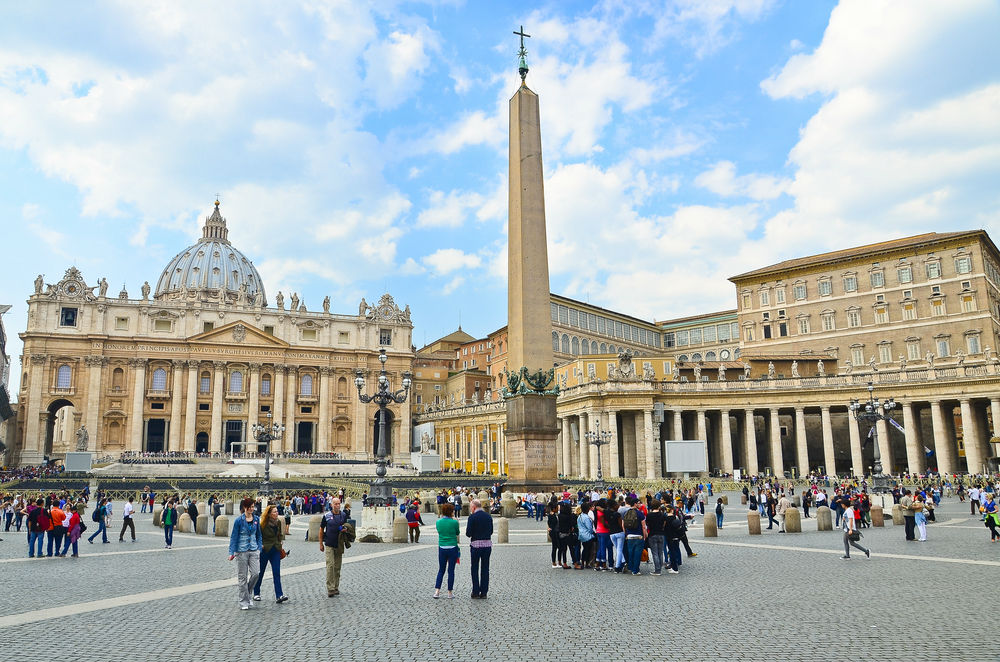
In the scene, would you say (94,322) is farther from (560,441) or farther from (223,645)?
(223,645)

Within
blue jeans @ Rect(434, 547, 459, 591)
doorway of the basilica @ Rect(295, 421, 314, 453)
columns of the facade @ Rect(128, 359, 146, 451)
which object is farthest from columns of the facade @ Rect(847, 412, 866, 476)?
columns of the facade @ Rect(128, 359, 146, 451)

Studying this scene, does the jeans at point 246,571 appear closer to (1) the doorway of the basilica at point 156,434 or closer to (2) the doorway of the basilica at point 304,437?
(1) the doorway of the basilica at point 156,434

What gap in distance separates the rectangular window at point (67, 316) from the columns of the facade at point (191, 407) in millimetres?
12814

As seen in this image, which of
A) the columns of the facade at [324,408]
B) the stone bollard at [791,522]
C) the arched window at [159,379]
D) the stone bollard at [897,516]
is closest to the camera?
the stone bollard at [791,522]

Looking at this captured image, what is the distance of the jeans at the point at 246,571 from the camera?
8.78m

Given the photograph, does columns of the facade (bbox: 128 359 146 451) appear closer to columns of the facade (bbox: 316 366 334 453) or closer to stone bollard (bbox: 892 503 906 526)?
columns of the facade (bbox: 316 366 334 453)

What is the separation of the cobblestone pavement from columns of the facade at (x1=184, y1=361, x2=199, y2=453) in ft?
232

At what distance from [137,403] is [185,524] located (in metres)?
65.6

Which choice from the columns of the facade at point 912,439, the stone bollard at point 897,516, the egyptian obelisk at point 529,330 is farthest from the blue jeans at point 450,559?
the columns of the facade at point 912,439

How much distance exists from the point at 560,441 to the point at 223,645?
5157 cm

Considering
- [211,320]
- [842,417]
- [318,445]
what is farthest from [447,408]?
[842,417]

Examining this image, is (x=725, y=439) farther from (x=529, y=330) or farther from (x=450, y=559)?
(x=450, y=559)

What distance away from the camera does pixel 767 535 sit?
18406 mm

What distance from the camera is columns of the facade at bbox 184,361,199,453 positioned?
8012 cm
